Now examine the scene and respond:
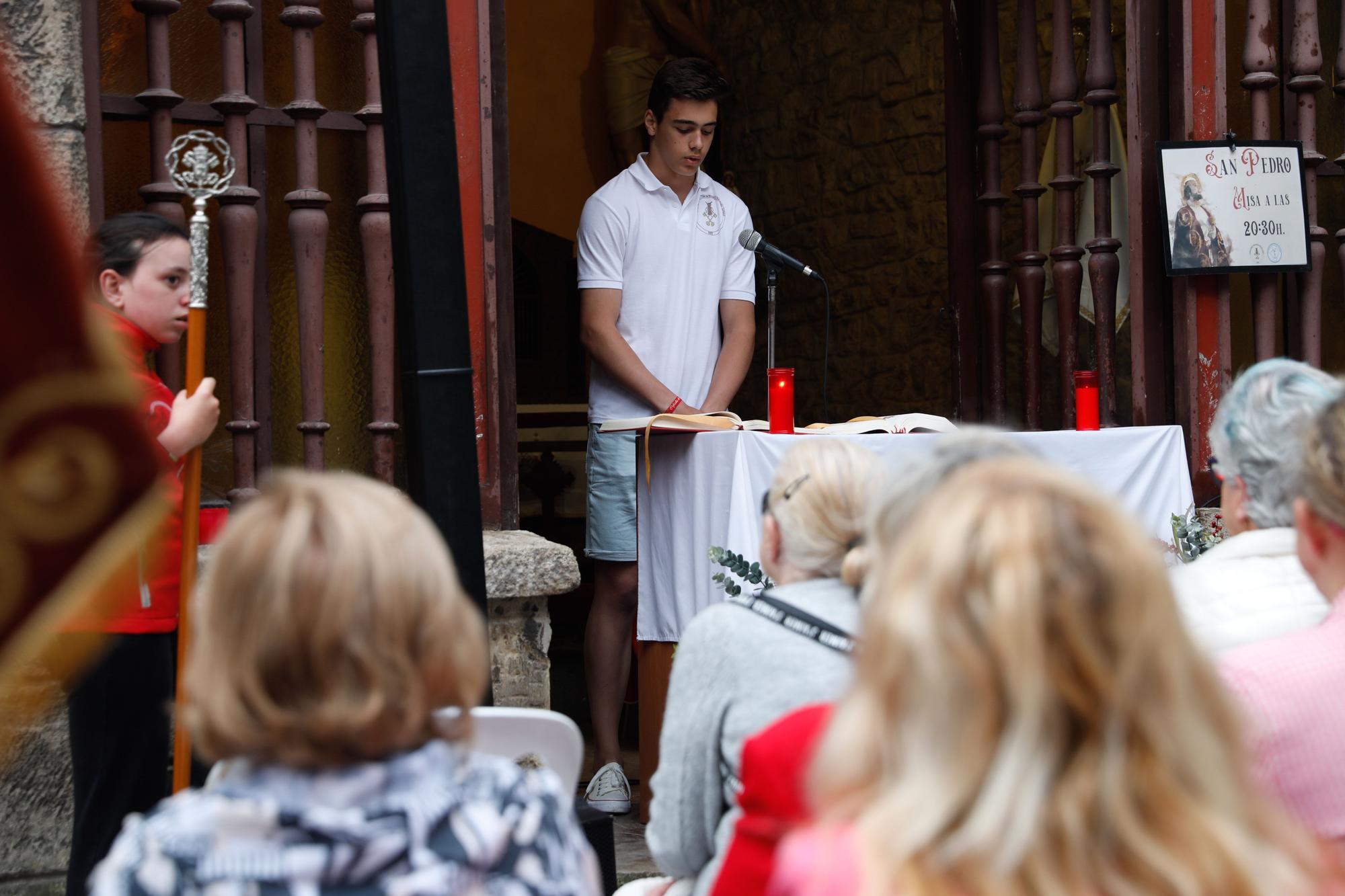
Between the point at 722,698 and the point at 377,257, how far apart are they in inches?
83.4

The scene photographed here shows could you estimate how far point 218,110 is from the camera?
11.8 feet

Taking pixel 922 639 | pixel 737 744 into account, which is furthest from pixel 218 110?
pixel 922 639

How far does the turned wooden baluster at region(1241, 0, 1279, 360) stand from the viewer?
452 cm

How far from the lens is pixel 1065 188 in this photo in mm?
4730

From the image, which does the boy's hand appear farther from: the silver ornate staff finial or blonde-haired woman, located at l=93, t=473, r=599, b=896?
blonde-haired woman, located at l=93, t=473, r=599, b=896

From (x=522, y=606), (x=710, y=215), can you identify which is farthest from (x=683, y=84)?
(x=522, y=606)

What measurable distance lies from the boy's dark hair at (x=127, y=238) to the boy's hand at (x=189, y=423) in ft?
1.05

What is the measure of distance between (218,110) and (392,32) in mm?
1324

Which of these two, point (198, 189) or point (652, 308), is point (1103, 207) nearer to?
point (652, 308)

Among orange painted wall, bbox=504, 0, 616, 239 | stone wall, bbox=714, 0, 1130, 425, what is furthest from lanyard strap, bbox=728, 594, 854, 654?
orange painted wall, bbox=504, 0, 616, 239

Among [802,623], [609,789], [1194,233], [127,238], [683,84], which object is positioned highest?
[683,84]

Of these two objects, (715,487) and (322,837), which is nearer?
(322,837)

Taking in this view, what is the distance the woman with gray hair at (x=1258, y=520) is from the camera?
2.00 meters

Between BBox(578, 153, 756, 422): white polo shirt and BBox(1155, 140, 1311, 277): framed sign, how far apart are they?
1251 millimetres
